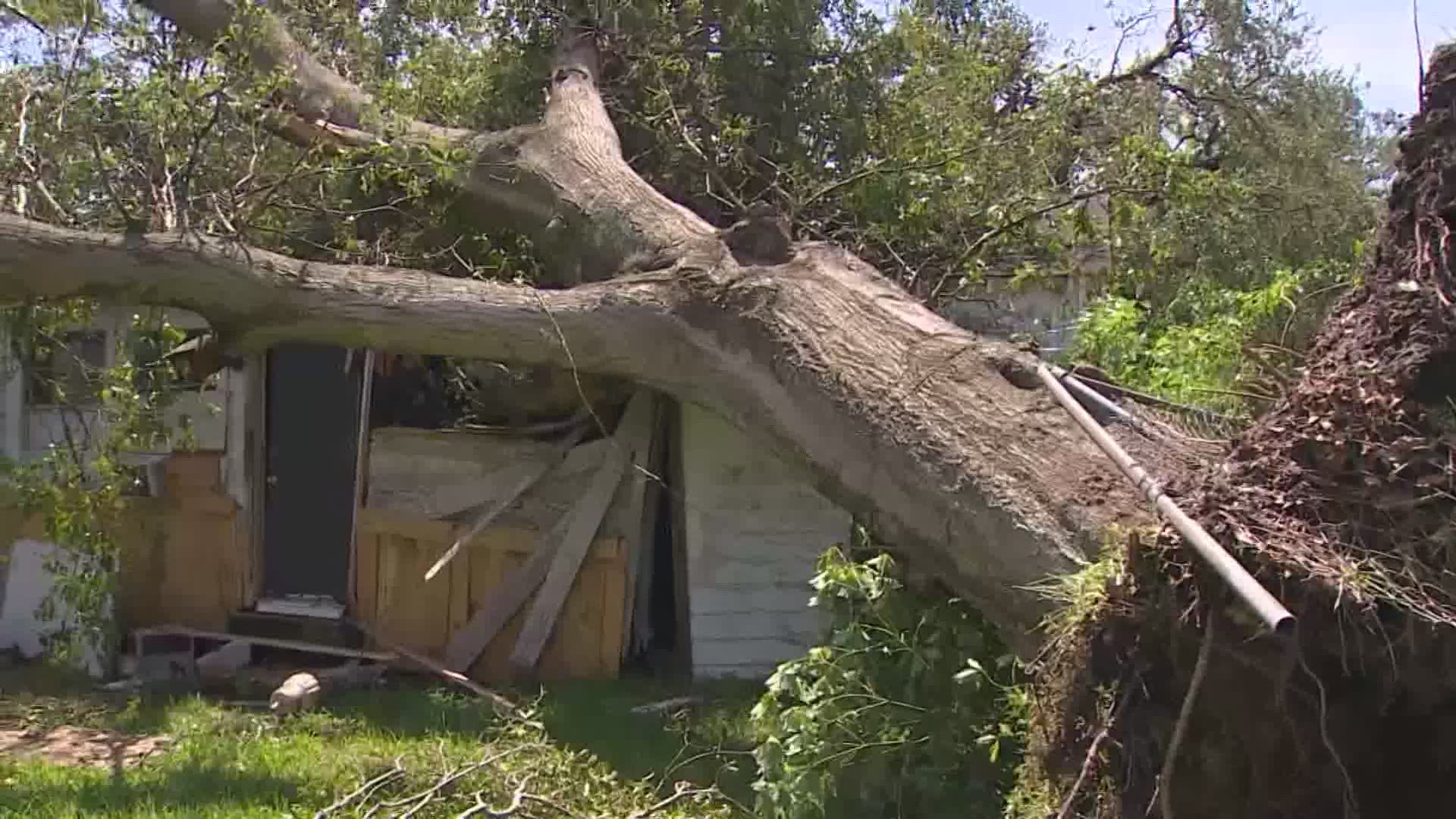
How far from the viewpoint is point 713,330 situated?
19.3 ft

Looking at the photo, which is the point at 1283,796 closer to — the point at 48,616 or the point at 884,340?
the point at 884,340

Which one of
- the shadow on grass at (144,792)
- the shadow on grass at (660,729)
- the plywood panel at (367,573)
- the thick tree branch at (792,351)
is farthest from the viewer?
the plywood panel at (367,573)

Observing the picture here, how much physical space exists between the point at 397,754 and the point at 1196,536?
4465 millimetres

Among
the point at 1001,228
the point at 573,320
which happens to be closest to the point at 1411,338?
the point at 573,320

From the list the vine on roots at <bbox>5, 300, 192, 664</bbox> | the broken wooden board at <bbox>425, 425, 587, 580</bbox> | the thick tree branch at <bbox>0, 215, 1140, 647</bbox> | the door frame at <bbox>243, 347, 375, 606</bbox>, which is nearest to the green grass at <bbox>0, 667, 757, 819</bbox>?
the vine on roots at <bbox>5, 300, 192, 664</bbox>

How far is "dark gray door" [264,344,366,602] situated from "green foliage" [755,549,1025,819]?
5.32 metres

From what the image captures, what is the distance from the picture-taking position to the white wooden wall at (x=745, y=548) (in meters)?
8.27

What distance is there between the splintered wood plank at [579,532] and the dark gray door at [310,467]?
194 cm

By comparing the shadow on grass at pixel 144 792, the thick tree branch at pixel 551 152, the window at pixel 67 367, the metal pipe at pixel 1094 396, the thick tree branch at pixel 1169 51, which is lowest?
the shadow on grass at pixel 144 792

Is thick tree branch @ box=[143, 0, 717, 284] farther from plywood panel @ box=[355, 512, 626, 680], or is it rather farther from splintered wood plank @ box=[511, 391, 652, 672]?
plywood panel @ box=[355, 512, 626, 680]

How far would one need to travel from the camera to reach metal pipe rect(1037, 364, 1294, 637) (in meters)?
2.60

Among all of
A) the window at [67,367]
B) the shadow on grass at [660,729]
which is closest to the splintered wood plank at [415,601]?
the shadow on grass at [660,729]

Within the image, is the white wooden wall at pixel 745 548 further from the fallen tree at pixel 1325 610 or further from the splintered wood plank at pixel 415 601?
the fallen tree at pixel 1325 610

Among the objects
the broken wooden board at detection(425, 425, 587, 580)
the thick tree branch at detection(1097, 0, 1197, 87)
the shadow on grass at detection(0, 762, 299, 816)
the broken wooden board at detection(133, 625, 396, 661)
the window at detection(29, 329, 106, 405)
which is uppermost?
Answer: the thick tree branch at detection(1097, 0, 1197, 87)
